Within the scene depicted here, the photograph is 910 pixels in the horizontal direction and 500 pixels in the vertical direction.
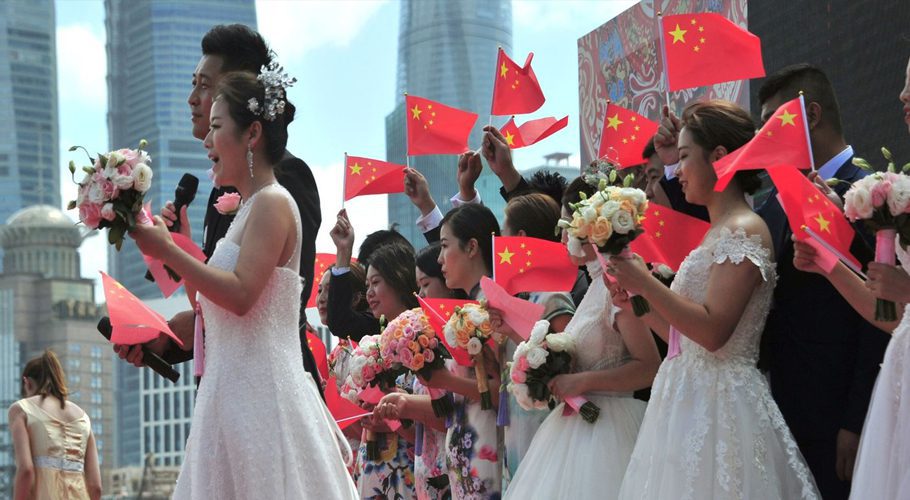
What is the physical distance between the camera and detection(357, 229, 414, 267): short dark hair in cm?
661

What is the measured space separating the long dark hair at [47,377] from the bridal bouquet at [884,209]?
597cm

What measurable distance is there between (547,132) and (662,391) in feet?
8.13

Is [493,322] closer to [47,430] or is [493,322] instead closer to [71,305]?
[47,430]

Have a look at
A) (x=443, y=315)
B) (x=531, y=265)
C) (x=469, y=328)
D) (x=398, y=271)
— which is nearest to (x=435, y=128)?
(x=398, y=271)

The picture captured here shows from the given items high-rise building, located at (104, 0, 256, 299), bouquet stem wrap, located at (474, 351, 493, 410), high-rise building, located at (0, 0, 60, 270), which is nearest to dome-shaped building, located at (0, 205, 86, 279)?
high-rise building, located at (0, 0, 60, 270)

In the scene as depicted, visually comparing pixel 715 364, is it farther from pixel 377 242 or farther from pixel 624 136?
pixel 377 242

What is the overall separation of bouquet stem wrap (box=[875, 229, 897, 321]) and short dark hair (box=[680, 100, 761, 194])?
80 centimetres

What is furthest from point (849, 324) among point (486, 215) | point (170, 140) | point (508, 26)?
point (170, 140)

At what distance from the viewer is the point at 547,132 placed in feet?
21.2

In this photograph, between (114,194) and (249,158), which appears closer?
(114,194)

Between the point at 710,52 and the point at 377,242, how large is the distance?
2.23 metres

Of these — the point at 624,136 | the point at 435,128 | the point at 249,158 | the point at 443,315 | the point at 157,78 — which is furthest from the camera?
the point at 157,78

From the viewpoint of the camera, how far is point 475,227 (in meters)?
5.62

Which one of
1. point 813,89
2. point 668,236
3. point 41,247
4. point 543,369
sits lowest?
point 543,369
